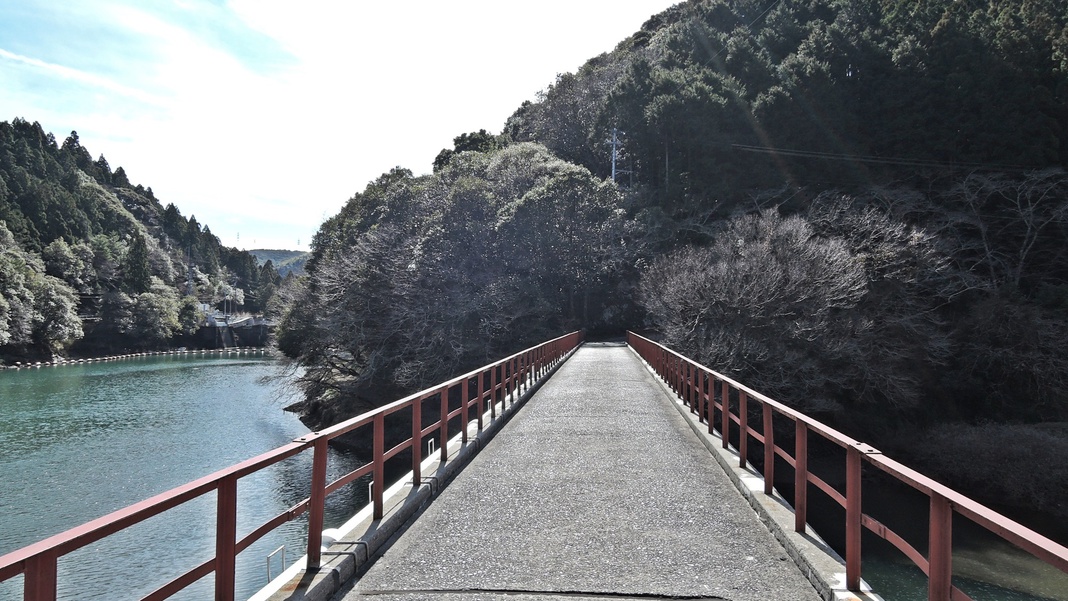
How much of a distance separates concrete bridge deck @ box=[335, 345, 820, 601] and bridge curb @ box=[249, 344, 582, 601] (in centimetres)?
10

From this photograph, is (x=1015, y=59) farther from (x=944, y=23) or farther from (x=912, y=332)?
(x=912, y=332)

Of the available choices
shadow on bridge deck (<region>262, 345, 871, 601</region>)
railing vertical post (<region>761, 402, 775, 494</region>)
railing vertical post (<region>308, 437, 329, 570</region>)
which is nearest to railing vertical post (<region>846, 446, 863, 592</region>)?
shadow on bridge deck (<region>262, 345, 871, 601</region>)

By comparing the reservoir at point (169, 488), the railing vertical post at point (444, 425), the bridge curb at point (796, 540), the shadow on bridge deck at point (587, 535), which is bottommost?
the reservoir at point (169, 488)

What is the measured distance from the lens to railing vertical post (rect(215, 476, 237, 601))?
3404 mm

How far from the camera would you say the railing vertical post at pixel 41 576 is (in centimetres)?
219

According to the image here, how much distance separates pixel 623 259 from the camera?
45031 mm

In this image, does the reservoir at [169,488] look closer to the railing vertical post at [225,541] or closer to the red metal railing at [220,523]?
the red metal railing at [220,523]

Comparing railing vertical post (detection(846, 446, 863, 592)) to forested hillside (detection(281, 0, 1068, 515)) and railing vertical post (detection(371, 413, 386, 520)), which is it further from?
forested hillside (detection(281, 0, 1068, 515))

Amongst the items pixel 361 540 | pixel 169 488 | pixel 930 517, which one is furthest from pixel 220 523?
pixel 169 488

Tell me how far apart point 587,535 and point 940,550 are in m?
2.91

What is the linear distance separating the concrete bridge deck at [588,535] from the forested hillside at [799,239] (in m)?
17.2

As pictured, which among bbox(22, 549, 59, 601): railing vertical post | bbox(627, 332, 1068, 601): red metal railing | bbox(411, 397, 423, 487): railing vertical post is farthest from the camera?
bbox(411, 397, 423, 487): railing vertical post

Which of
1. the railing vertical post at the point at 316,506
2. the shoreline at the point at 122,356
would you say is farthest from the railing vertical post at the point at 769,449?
the shoreline at the point at 122,356

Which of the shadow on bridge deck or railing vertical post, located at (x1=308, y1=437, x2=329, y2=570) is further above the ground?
railing vertical post, located at (x1=308, y1=437, x2=329, y2=570)
